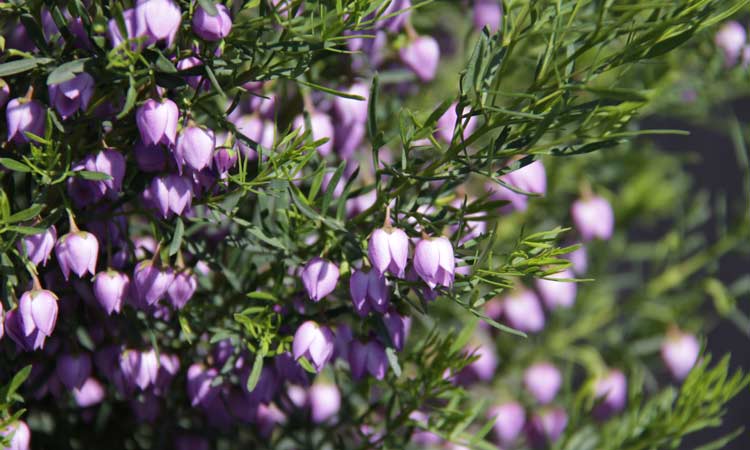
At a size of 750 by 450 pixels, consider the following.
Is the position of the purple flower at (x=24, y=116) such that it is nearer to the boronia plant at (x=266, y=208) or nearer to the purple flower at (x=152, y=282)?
the boronia plant at (x=266, y=208)

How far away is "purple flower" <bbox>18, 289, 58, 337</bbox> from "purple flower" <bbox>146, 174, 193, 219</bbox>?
11 cm

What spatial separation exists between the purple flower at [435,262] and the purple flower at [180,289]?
0.63ft

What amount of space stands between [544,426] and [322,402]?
0.45 meters

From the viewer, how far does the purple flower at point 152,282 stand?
27.7 inches

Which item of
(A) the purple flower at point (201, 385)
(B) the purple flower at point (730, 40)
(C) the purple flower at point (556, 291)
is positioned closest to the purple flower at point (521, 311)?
(C) the purple flower at point (556, 291)

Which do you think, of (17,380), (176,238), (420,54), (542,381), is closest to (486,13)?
(420,54)

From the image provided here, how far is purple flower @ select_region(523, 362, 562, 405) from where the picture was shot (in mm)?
1295

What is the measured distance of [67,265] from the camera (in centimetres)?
68

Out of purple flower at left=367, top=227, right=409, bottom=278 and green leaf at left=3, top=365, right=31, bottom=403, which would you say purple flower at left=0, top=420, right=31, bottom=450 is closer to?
green leaf at left=3, top=365, right=31, bottom=403

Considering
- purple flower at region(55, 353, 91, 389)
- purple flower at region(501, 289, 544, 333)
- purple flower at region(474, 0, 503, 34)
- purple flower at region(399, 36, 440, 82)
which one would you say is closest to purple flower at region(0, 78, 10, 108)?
purple flower at region(55, 353, 91, 389)

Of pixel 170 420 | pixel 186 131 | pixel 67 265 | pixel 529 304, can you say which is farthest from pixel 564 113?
pixel 529 304

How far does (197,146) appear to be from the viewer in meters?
0.65

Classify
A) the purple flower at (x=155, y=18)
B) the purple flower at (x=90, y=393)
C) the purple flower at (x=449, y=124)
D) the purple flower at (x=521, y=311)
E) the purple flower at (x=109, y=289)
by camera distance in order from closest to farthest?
the purple flower at (x=155, y=18) < the purple flower at (x=109, y=289) < the purple flower at (x=90, y=393) < the purple flower at (x=449, y=124) < the purple flower at (x=521, y=311)

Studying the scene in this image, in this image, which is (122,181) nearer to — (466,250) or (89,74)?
(89,74)
